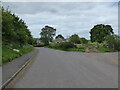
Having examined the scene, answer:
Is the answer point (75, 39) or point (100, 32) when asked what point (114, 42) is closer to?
point (100, 32)

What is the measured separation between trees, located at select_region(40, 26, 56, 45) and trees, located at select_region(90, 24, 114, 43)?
131 ft

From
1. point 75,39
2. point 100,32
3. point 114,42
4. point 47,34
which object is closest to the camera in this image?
point 114,42

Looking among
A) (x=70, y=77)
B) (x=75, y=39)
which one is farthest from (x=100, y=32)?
(x=70, y=77)

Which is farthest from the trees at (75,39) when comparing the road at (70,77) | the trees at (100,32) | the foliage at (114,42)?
the road at (70,77)

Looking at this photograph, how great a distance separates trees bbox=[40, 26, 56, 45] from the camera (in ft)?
420

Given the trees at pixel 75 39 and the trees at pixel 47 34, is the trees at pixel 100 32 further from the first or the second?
the trees at pixel 47 34

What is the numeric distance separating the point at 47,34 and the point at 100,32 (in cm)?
4783

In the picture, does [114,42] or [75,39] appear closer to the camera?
[114,42]

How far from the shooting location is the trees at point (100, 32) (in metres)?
93.1

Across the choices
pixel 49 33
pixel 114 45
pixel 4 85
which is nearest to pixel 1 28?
pixel 4 85

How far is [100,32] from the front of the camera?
9350 centimetres

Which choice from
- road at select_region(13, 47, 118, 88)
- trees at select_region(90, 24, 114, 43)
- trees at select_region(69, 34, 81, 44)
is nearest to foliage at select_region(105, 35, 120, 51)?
road at select_region(13, 47, 118, 88)

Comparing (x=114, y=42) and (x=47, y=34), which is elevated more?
(x=47, y=34)

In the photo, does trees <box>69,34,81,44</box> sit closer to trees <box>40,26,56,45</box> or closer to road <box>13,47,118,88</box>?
trees <box>40,26,56,45</box>
